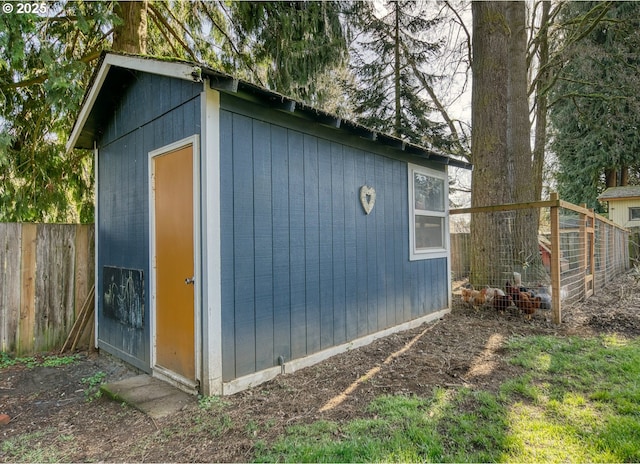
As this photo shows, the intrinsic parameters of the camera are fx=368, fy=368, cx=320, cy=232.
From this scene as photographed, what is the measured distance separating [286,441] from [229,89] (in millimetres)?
2440

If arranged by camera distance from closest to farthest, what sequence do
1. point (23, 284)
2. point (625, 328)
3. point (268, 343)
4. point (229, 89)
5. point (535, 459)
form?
point (535, 459) < point (229, 89) < point (268, 343) < point (23, 284) < point (625, 328)

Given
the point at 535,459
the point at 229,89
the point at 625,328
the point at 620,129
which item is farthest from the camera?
the point at 620,129

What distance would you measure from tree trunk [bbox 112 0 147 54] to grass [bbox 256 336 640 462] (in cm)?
521

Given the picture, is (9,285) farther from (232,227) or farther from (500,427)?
(500,427)

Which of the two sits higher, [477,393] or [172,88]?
[172,88]

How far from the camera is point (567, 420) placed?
236 centimetres

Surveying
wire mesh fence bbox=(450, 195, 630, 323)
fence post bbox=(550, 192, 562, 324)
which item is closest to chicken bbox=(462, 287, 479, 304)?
wire mesh fence bbox=(450, 195, 630, 323)

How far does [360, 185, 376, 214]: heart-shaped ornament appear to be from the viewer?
13.9ft

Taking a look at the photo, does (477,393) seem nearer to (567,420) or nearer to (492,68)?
(567,420)

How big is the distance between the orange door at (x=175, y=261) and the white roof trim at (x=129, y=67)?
577 millimetres

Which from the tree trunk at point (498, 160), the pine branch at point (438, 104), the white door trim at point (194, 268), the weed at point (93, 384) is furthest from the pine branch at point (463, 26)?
the weed at point (93, 384)

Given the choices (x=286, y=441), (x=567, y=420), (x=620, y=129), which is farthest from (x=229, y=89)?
(x=620, y=129)

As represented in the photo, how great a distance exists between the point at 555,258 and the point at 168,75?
4804mm

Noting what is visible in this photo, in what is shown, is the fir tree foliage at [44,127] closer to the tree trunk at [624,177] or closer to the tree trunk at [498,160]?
the tree trunk at [498,160]
